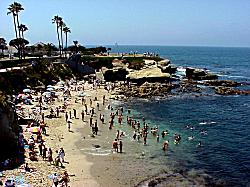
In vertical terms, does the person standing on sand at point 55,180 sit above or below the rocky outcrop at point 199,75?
below

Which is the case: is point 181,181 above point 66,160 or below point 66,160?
below

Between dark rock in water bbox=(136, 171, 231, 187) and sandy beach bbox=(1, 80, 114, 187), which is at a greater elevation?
sandy beach bbox=(1, 80, 114, 187)

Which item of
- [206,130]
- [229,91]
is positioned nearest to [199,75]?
[229,91]

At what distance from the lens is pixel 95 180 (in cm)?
2739

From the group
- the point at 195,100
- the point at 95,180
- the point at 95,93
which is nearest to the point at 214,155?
the point at 95,180

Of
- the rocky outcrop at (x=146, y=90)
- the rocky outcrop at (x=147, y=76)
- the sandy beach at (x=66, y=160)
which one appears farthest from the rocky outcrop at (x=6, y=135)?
the rocky outcrop at (x=147, y=76)

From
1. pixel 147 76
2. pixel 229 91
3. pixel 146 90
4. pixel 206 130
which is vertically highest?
pixel 147 76

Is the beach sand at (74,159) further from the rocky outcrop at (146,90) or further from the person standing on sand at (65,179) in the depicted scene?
the rocky outcrop at (146,90)

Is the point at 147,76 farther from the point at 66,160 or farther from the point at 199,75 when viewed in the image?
the point at 66,160

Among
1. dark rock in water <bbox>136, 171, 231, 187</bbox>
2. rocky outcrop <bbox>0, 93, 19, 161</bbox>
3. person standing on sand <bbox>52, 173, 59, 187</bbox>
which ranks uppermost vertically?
rocky outcrop <bbox>0, 93, 19, 161</bbox>

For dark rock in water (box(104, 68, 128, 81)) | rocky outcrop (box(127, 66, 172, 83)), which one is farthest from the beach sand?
dark rock in water (box(104, 68, 128, 81))

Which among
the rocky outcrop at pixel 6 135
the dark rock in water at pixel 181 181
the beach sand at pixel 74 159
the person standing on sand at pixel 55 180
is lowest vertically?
the dark rock in water at pixel 181 181

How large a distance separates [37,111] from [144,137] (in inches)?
682

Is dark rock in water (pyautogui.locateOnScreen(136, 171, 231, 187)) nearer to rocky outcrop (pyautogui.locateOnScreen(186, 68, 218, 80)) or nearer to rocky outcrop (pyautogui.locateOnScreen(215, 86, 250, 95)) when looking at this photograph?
rocky outcrop (pyautogui.locateOnScreen(215, 86, 250, 95))
